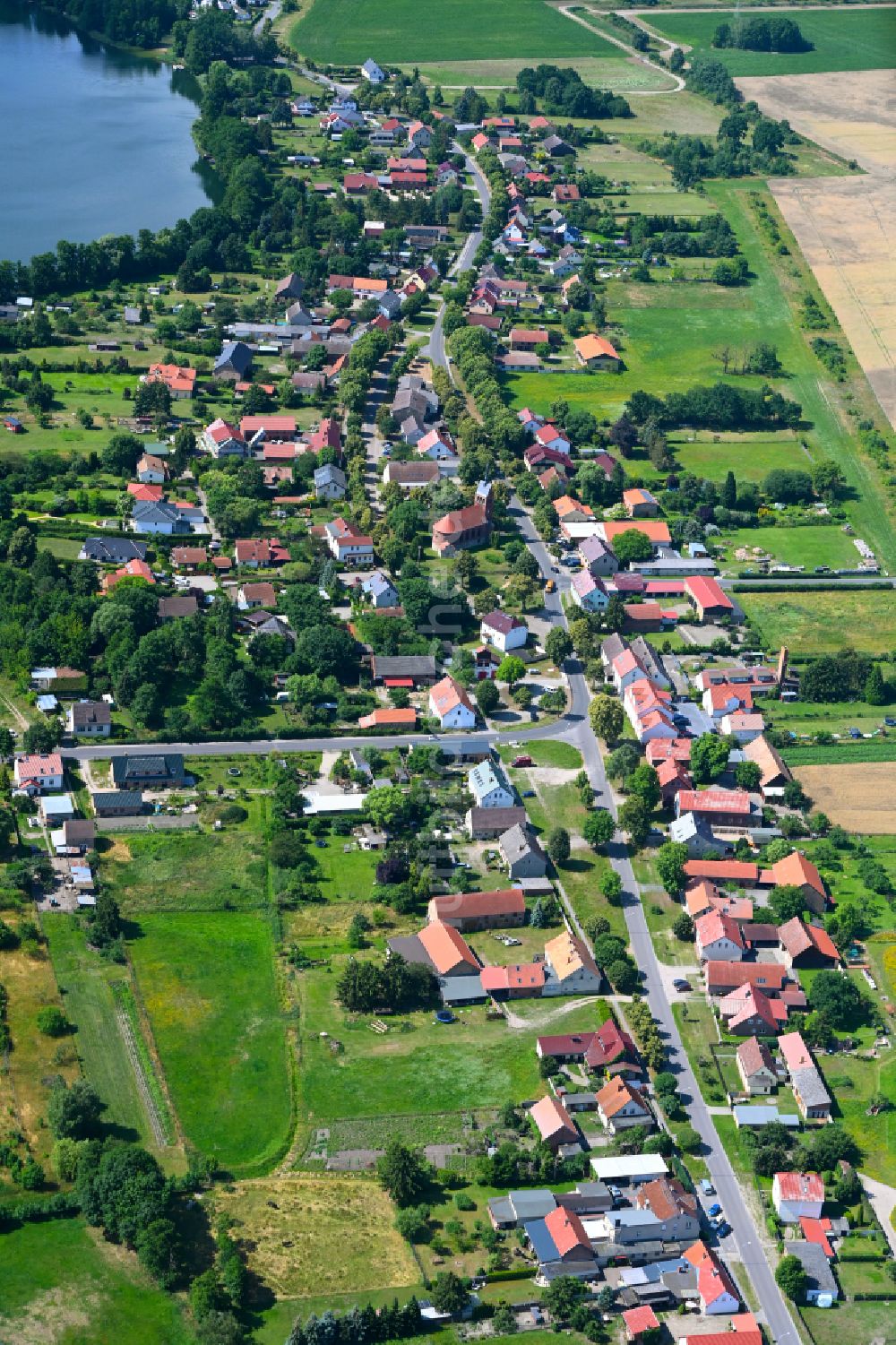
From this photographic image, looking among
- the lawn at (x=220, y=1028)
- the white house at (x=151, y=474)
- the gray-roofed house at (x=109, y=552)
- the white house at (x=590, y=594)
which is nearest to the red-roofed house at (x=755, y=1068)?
the lawn at (x=220, y=1028)

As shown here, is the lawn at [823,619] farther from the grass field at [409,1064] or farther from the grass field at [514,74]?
the grass field at [514,74]

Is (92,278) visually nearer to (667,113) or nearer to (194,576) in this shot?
(194,576)

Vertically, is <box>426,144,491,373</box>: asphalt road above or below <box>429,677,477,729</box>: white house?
above

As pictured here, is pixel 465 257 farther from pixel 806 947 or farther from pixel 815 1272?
pixel 815 1272

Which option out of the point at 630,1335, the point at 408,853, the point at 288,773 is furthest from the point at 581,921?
the point at 630,1335

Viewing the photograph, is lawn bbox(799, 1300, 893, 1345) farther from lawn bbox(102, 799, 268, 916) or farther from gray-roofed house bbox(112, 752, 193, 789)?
gray-roofed house bbox(112, 752, 193, 789)

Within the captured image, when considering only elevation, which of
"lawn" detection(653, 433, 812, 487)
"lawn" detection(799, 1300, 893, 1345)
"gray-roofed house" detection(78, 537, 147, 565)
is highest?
"gray-roofed house" detection(78, 537, 147, 565)

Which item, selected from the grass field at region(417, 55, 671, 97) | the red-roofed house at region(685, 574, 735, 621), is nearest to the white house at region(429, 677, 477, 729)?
the red-roofed house at region(685, 574, 735, 621)
